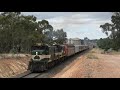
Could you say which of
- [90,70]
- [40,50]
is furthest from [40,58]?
[90,70]

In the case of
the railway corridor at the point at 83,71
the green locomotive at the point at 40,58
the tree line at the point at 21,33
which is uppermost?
the tree line at the point at 21,33

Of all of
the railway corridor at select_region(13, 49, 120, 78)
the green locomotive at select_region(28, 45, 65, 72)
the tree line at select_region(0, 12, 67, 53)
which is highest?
the tree line at select_region(0, 12, 67, 53)

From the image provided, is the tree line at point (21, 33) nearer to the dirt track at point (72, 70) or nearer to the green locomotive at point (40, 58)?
the dirt track at point (72, 70)

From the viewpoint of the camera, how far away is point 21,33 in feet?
134

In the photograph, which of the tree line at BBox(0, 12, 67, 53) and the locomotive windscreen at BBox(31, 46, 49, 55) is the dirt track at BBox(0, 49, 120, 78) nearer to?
the locomotive windscreen at BBox(31, 46, 49, 55)

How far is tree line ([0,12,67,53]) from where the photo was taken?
39.7 m

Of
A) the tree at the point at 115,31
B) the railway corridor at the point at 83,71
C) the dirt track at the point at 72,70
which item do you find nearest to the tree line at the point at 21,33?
the dirt track at the point at 72,70

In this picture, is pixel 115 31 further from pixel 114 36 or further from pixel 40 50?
pixel 40 50

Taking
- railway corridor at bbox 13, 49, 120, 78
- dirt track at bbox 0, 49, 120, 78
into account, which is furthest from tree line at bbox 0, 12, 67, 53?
railway corridor at bbox 13, 49, 120, 78

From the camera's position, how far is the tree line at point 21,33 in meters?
39.7
